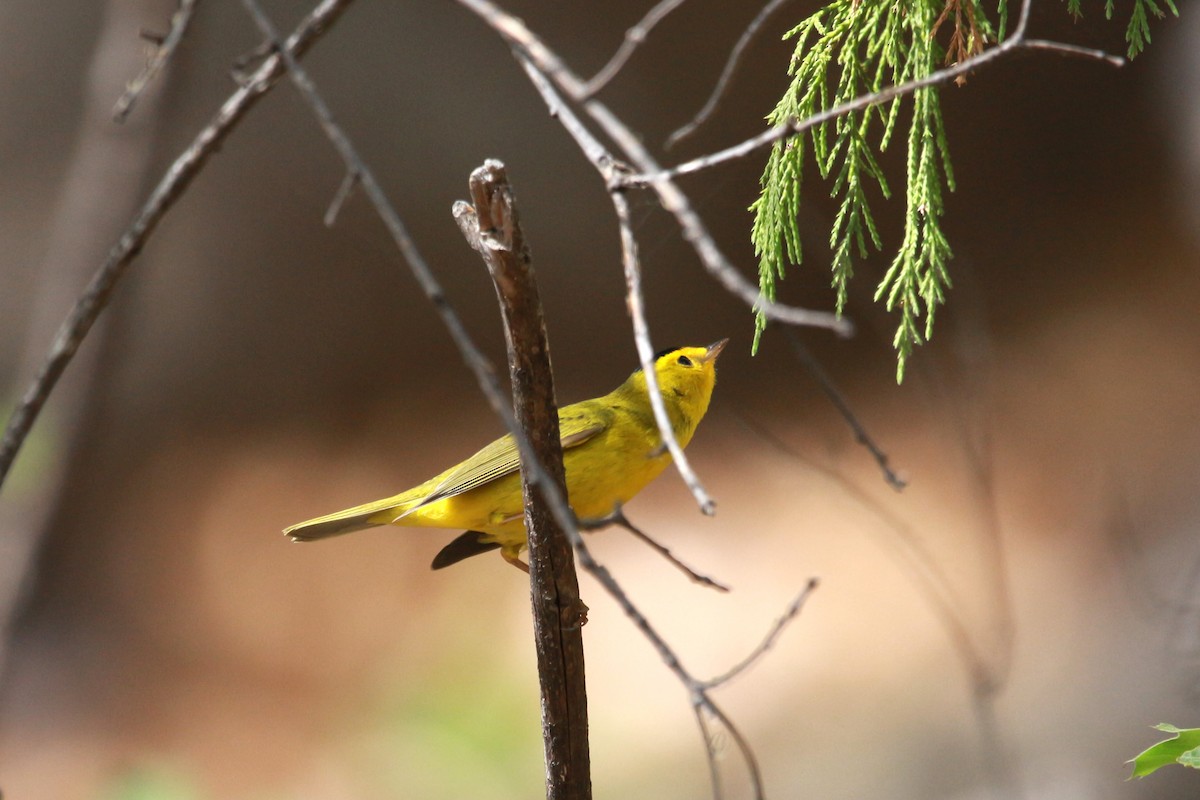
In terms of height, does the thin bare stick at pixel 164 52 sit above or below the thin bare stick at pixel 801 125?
above

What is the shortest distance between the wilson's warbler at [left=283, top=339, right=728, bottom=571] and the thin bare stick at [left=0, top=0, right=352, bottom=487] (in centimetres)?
→ 121

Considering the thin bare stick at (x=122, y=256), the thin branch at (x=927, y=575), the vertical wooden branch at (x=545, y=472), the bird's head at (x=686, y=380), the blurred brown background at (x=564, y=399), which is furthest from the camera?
the blurred brown background at (x=564, y=399)

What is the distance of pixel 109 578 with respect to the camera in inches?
213

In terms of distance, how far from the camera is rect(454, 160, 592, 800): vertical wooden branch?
131 cm

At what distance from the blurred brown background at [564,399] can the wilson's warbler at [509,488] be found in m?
2.16

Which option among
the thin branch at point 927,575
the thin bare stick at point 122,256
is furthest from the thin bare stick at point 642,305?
the thin branch at point 927,575

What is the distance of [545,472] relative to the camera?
1.23m

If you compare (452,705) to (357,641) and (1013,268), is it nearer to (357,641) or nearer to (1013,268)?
(357,641)

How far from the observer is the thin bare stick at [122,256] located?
974 mm

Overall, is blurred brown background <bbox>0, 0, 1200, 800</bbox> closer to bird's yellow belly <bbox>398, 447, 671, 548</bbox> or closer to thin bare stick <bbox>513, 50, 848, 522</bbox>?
bird's yellow belly <bbox>398, 447, 671, 548</bbox>

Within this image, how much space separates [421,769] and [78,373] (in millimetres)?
3535

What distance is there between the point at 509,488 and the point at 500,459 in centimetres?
7

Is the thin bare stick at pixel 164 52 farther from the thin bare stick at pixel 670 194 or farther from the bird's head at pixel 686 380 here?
the bird's head at pixel 686 380

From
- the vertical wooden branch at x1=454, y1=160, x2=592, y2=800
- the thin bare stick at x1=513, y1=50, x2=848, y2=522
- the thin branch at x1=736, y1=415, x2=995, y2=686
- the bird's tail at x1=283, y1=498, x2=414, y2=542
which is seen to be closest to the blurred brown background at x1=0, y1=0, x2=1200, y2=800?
the thin branch at x1=736, y1=415, x2=995, y2=686
